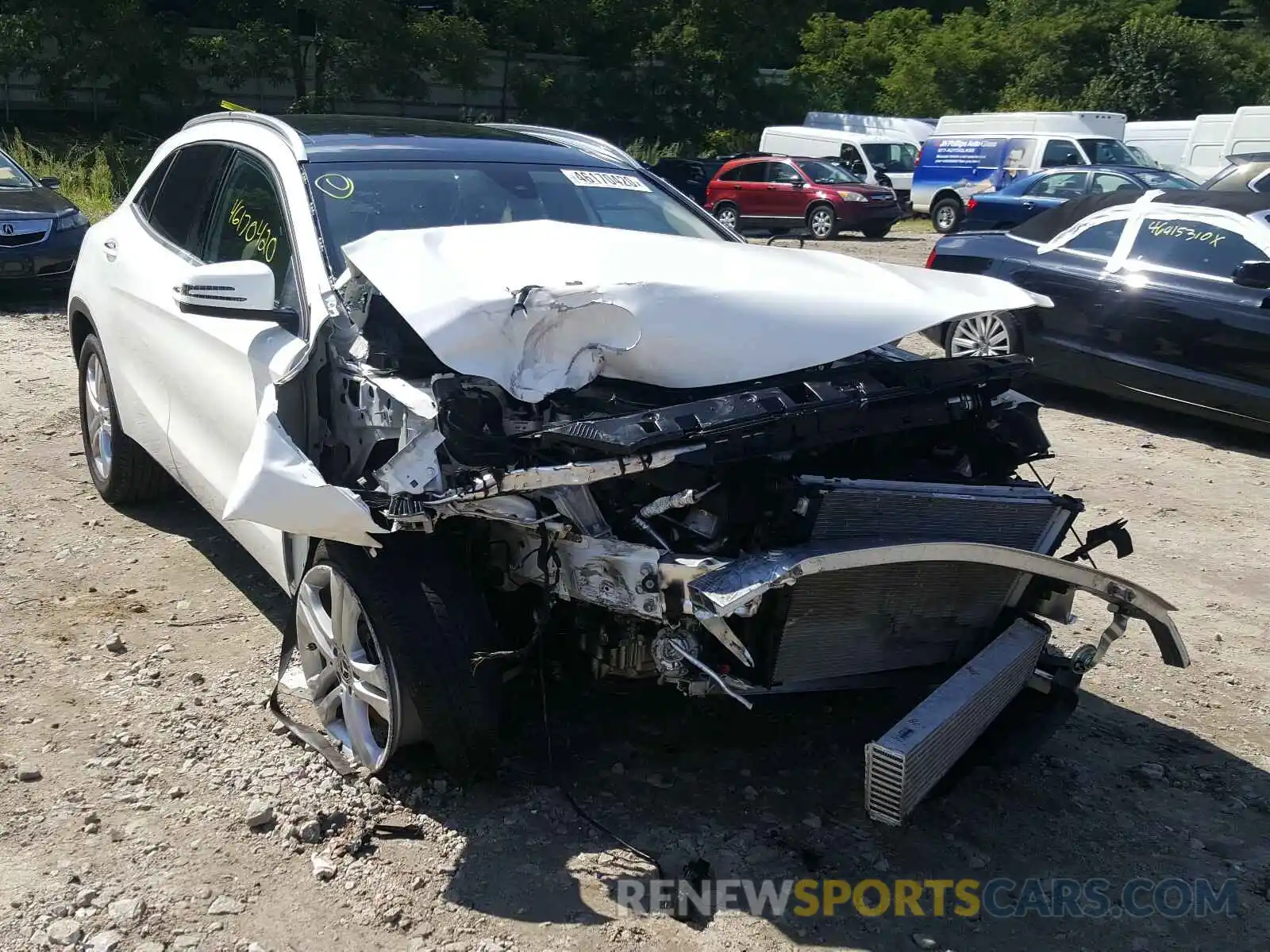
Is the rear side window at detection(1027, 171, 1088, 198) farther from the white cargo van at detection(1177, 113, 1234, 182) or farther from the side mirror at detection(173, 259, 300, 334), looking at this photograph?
the side mirror at detection(173, 259, 300, 334)

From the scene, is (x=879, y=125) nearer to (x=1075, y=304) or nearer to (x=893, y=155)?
(x=893, y=155)

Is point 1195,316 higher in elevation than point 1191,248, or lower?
lower

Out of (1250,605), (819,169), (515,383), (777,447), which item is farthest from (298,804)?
(819,169)

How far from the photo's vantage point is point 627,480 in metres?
3.03

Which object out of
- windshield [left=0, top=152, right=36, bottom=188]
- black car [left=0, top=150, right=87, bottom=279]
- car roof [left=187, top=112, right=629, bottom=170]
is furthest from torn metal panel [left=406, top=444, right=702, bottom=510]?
windshield [left=0, top=152, right=36, bottom=188]

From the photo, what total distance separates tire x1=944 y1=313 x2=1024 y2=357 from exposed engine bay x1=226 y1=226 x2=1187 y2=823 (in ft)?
16.3

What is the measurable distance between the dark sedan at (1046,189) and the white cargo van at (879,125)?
11364 millimetres

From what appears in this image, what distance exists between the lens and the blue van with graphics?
2153 cm

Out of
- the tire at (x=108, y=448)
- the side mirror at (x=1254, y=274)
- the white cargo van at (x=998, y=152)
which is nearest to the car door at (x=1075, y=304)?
the side mirror at (x=1254, y=274)

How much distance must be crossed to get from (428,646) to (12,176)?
37.3 ft

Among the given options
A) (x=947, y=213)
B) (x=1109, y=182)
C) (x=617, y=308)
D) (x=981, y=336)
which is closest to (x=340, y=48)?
(x=947, y=213)

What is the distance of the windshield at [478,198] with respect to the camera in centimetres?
393

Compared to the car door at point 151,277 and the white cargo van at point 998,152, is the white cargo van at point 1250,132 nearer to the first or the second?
the white cargo van at point 998,152

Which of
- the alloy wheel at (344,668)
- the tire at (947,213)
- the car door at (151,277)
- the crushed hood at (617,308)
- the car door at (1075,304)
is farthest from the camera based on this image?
the tire at (947,213)
